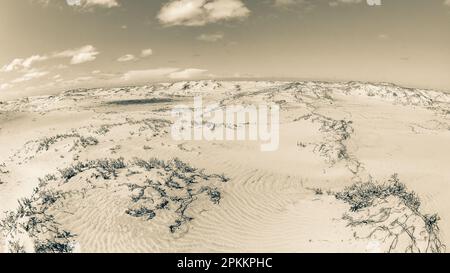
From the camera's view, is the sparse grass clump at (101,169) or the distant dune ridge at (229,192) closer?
the distant dune ridge at (229,192)

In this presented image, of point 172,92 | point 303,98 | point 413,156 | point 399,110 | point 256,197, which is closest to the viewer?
point 256,197

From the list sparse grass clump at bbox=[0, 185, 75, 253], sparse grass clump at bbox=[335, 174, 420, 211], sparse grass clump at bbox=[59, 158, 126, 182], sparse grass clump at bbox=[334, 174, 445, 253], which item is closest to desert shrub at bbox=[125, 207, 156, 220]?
sparse grass clump at bbox=[0, 185, 75, 253]

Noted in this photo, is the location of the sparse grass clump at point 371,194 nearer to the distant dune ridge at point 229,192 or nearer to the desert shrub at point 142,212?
the distant dune ridge at point 229,192

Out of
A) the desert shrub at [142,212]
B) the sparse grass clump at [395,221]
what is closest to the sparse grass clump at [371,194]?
the sparse grass clump at [395,221]

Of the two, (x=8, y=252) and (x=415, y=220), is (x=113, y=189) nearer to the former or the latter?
(x=8, y=252)

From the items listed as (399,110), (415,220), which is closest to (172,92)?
(399,110)

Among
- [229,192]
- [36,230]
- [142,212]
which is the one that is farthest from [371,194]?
[36,230]

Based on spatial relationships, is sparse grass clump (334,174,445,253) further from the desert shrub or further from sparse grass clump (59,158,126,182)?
sparse grass clump (59,158,126,182)

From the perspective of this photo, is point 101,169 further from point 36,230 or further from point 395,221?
point 395,221
